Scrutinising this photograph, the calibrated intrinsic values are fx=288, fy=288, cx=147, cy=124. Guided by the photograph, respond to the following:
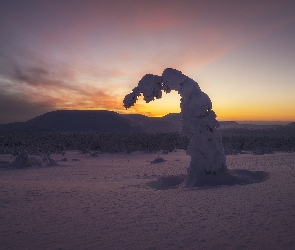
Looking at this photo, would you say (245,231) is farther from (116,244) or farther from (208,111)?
(208,111)

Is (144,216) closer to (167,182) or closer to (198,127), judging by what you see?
(198,127)

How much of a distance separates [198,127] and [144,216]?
15.8 ft

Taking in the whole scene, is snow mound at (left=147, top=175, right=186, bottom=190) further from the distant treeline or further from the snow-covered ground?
the distant treeline

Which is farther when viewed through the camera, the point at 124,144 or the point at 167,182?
the point at 124,144

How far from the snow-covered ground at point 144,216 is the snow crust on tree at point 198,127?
1156 millimetres

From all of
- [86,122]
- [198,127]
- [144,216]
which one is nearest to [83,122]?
[86,122]

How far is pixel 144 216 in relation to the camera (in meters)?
6.80

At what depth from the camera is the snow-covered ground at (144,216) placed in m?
5.26

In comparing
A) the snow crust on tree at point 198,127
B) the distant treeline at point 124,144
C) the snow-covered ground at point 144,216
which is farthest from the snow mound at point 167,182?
the distant treeline at point 124,144

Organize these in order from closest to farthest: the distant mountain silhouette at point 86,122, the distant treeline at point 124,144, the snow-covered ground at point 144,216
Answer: the snow-covered ground at point 144,216 < the distant treeline at point 124,144 < the distant mountain silhouette at point 86,122

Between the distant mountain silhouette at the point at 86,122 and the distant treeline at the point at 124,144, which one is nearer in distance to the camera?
the distant treeline at the point at 124,144

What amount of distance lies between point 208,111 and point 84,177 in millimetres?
6253

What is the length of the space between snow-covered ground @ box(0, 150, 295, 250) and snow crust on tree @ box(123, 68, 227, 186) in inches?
45.5

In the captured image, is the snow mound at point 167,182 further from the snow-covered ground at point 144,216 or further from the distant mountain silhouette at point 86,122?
the distant mountain silhouette at point 86,122
